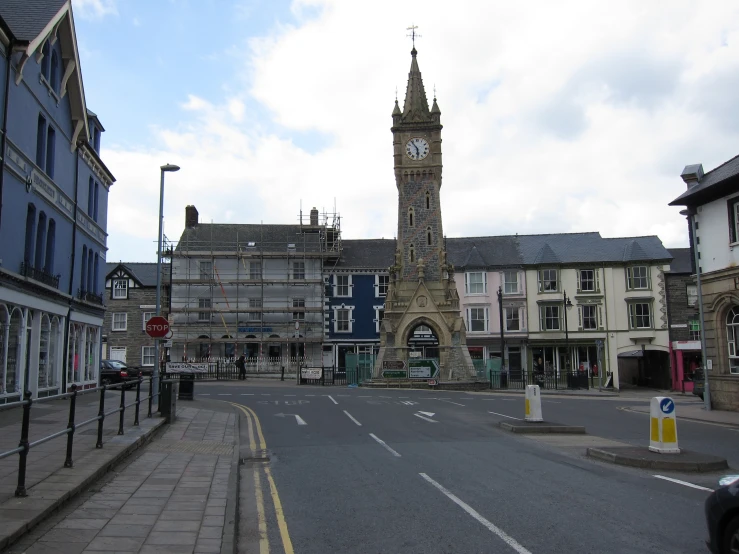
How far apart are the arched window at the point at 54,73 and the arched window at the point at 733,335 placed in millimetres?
25754

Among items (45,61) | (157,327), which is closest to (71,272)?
(45,61)

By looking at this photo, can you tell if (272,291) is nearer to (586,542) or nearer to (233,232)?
(233,232)

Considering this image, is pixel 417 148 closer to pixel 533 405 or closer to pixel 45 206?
pixel 45 206

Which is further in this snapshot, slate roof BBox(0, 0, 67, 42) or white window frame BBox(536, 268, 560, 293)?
white window frame BBox(536, 268, 560, 293)

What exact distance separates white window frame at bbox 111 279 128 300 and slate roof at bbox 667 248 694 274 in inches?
1754

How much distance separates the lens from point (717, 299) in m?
24.2

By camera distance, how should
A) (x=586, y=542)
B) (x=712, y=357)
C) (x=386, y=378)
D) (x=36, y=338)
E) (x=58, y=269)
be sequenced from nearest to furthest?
1. (x=586, y=542)
2. (x=36, y=338)
3. (x=58, y=269)
4. (x=712, y=357)
5. (x=386, y=378)

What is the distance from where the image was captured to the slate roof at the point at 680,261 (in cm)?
4931

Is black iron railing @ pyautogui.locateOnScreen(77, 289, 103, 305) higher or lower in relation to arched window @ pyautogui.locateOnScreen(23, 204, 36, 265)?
lower

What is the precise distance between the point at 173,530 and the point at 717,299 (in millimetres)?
23282

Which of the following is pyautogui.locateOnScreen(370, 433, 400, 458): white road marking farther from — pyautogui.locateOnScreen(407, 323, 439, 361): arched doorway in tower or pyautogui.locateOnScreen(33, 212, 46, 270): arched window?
pyautogui.locateOnScreen(407, 323, 439, 361): arched doorway in tower

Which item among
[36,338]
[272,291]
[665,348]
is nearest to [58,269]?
[36,338]

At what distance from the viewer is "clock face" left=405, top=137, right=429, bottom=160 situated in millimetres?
45844

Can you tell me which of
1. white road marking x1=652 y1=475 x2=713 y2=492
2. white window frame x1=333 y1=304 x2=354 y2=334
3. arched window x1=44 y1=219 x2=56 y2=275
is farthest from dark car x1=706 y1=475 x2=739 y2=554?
white window frame x1=333 y1=304 x2=354 y2=334
